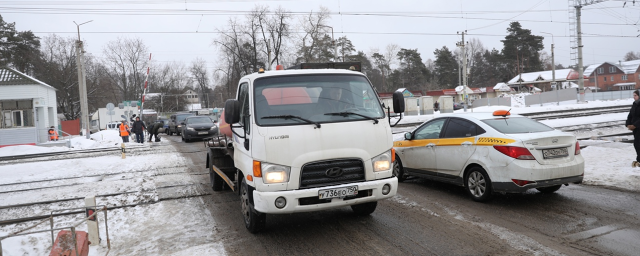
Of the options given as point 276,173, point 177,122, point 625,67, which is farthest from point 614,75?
point 276,173

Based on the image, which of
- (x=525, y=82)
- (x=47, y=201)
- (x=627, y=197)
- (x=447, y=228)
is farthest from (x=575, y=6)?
(x=525, y=82)

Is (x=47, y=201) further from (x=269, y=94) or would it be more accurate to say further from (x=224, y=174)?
(x=269, y=94)

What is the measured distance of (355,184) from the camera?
5105 millimetres

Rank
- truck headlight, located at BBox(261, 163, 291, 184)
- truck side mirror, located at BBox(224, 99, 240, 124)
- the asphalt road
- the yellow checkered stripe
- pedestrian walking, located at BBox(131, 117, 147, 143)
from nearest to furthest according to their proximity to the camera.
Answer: the asphalt road
truck headlight, located at BBox(261, 163, 291, 184)
truck side mirror, located at BBox(224, 99, 240, 124)
the yellow checkered stripe
pedestrian walking, located at BBox(131, 117, 147, 143)

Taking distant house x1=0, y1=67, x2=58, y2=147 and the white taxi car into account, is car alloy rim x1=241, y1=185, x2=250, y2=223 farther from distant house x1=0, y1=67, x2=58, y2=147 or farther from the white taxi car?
distant house x1=0, y1=67, x2=58, y2=147

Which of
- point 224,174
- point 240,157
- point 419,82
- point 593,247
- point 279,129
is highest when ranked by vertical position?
point 419,82

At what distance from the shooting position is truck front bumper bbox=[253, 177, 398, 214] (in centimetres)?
491

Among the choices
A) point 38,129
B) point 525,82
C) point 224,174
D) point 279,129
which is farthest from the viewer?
point 525,82

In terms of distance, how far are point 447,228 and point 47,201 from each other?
7.97m

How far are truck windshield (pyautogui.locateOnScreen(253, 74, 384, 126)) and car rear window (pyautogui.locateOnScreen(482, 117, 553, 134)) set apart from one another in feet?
8.17

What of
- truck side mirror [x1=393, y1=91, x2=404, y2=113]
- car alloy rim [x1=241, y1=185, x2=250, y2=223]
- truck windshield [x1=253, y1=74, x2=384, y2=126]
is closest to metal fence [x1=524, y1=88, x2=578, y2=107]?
truck side mirror [x1=393, y1=91, x2=404, y2=113]

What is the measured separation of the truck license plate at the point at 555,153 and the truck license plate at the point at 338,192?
127 inches

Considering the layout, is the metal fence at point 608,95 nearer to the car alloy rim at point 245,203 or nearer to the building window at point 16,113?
the building window at point 16,113

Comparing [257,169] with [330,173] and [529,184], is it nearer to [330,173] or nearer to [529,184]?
[330,173]
